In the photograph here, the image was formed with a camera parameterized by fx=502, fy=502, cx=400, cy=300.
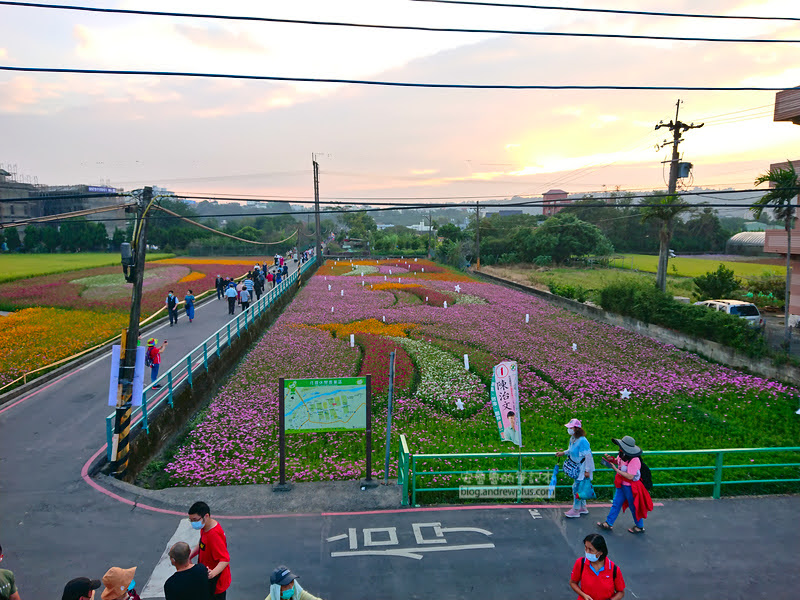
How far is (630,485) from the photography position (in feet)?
25.2

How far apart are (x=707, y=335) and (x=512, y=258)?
46.1 m

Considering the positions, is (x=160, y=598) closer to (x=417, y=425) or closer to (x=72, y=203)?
(x=417, y=425)

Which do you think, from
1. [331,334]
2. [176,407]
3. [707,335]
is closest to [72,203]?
[331,334]

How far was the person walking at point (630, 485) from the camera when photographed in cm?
754

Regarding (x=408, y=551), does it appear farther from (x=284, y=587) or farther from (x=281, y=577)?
(x=281, y=577)

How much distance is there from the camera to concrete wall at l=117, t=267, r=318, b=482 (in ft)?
35.6

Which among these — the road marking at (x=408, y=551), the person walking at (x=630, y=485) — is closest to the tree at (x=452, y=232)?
the person walking at (x=630, y=485)

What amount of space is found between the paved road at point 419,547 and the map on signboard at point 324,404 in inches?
65.2

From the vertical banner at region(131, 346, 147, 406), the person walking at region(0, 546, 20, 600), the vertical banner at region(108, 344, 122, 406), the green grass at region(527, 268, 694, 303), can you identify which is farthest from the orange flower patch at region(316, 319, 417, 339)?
the person walking at region(0, 546, 20, 600)

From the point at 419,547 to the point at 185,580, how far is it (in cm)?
388

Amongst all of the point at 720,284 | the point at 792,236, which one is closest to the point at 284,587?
the point at 792,236

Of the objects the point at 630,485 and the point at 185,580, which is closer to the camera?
the point at 185,580

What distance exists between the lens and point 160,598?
258 inches

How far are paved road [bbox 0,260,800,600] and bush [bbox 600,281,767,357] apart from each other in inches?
399
